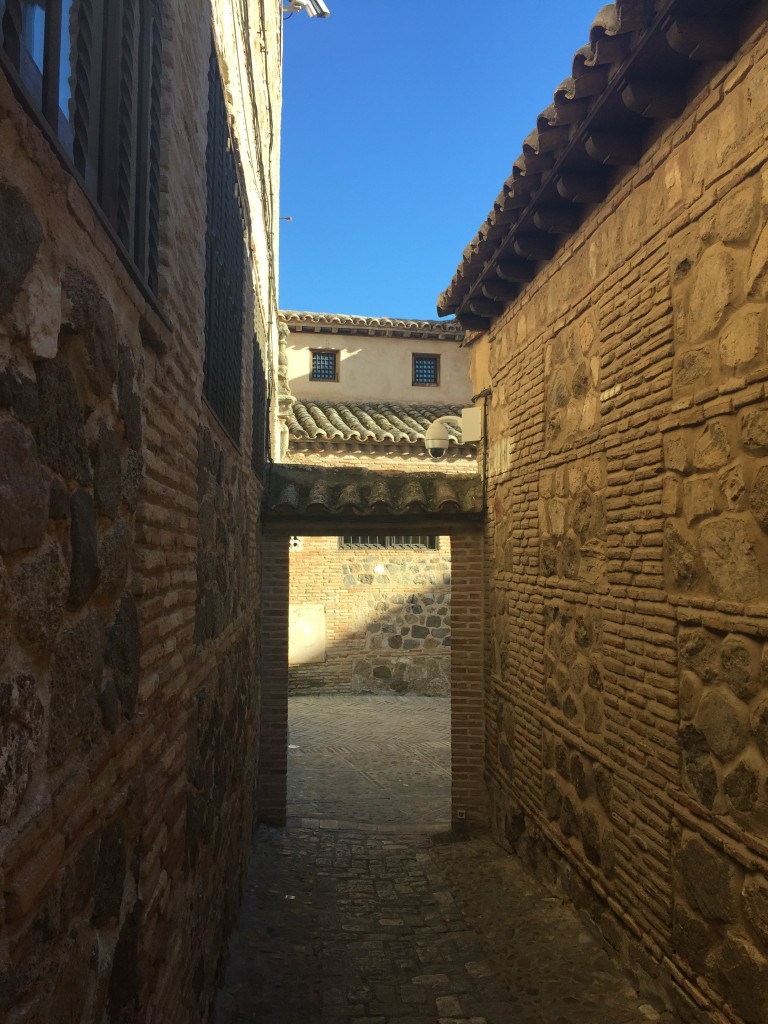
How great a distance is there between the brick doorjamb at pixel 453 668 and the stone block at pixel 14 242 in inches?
227

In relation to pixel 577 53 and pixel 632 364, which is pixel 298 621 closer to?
pixel 632 364

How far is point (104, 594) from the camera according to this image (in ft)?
5.63

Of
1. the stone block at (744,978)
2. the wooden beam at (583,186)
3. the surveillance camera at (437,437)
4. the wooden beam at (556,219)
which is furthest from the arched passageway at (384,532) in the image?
the stone block at (744,978)

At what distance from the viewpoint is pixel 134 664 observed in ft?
6.55

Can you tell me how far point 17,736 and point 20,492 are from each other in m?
0.42

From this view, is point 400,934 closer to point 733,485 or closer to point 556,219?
point 733,485

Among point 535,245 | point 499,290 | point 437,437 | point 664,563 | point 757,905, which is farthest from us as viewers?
point 437,437

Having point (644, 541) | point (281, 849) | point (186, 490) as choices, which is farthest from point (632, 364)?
point (281, 849)

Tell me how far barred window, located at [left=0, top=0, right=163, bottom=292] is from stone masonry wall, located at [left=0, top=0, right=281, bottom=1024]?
10cm

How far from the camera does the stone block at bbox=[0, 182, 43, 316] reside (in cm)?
110

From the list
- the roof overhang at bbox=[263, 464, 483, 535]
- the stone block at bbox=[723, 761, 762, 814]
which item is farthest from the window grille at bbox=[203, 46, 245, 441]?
the stone block at bbox=[723, 761, 762, 814]

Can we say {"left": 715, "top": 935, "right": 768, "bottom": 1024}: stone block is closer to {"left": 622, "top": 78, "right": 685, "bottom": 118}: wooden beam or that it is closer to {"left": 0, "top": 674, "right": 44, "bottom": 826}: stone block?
{"left": 0, "top": 674, "right": 44, "bottom": 826}: stone block

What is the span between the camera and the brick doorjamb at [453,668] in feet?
21.6

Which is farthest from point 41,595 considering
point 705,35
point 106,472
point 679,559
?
point 705,35
